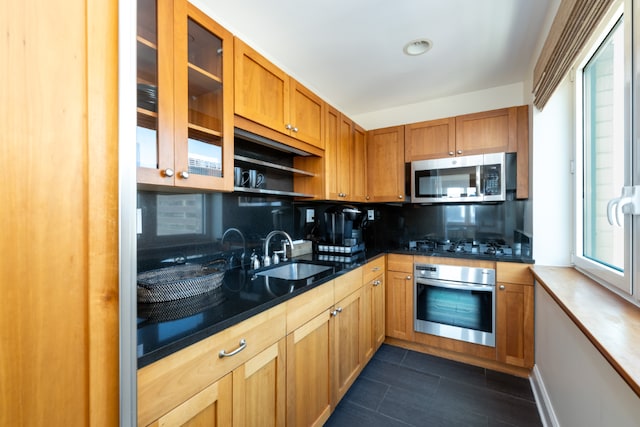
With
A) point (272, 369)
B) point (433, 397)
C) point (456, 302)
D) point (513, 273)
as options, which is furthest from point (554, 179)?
point (272, 369)

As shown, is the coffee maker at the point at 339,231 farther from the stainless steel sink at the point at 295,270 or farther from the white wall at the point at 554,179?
the white wall at the point at 554,179

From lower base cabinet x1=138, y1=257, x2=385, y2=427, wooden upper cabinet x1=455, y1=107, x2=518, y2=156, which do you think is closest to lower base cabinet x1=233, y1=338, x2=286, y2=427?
lower base cabinet x1=138, y1=257, x2=385, y2=427

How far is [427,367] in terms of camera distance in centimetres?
216

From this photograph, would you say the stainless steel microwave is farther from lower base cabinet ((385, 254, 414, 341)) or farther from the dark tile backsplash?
lower base cabinet ((385, 254, 414, 341))

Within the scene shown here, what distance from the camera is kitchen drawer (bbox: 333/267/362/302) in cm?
165

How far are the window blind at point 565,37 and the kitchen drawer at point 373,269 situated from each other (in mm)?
1630

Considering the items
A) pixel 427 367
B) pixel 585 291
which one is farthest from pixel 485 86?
pixel 427 367

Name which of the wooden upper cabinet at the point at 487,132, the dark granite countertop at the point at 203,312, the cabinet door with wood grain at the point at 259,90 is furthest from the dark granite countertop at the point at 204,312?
the wooden upper cabinet at the point at 487,132

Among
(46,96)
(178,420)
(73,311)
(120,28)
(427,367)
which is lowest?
(427,367)

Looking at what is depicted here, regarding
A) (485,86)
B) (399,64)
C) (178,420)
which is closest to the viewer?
(178,420)

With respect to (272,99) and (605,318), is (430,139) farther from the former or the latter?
(605,318)

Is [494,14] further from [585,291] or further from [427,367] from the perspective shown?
[427,367]

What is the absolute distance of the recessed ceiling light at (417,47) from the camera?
184 cm

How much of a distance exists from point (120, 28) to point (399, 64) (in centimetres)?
203
